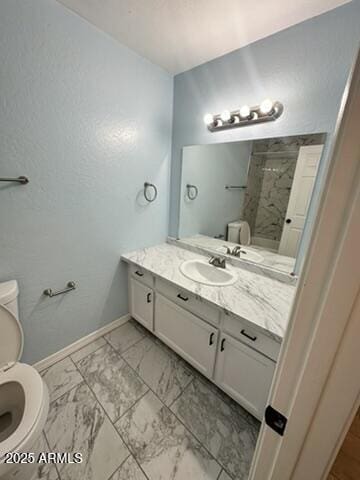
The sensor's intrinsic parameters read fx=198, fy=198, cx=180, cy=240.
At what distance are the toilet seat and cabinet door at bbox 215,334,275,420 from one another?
1.00 meters

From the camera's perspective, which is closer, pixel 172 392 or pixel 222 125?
pixel 172 392

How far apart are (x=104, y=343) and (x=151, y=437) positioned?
2.77ft

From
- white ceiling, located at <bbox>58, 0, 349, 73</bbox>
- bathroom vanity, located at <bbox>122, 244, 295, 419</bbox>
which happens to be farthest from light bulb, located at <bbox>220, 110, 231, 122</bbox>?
bathroom vanity, located at <bbox>122, 244, 295, 419</bbox>

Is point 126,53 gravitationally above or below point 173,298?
above

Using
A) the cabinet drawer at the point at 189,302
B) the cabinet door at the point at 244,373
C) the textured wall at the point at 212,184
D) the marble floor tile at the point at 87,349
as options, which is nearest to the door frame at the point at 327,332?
the cabinet door at the point at 244,373

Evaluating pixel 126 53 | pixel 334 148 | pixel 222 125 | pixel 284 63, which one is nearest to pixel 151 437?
pixel 334 148

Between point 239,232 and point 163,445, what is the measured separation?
1.51 meters

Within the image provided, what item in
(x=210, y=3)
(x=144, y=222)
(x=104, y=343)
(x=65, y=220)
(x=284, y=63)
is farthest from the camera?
(x=144, y=222)

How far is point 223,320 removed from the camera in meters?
1.22

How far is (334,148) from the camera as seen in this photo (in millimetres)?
337

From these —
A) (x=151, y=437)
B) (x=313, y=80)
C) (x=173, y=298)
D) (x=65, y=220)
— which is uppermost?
(x=313, y=80)

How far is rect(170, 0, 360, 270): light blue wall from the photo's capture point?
1.08 m

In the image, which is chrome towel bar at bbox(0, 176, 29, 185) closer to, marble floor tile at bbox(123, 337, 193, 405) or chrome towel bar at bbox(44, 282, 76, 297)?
chrome towel bar at bbox(44, 282, 76, 297)

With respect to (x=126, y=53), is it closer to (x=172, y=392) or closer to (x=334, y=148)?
(x=334, y=148)
